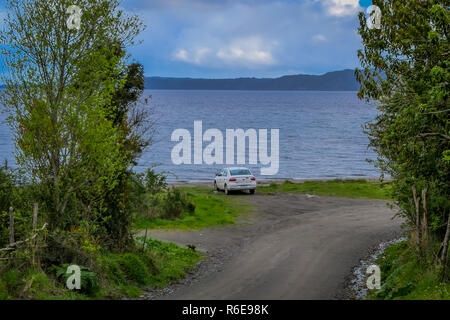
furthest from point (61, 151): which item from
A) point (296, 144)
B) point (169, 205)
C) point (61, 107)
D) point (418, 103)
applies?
point (296, 144)

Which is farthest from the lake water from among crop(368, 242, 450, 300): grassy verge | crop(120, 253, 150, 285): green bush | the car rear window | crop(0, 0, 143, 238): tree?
the car rear window

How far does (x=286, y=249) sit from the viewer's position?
20922 mm

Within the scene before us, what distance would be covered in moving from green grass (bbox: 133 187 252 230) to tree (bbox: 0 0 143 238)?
10198 millimetres

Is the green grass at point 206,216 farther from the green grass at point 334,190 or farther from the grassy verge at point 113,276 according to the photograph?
the green grass at point 334,190

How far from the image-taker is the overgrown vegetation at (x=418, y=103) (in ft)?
38.3

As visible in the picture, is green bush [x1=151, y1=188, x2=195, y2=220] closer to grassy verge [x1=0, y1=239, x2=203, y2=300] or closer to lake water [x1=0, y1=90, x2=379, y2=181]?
lake water [x1=0, y1=90, x2=379, y2=181]

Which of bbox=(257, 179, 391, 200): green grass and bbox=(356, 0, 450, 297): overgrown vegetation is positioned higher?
bbox=(356, 0, 450, 297): overgrown vegetation

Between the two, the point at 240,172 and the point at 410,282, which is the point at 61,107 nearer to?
the point at 410,282

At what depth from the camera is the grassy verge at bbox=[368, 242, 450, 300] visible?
12.2 meters

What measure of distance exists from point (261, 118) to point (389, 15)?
154409 millimetres

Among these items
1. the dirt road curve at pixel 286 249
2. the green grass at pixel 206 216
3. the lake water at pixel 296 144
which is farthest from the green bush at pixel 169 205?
the dirt road curve at pixel 286 249

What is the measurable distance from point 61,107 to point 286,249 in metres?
10.5

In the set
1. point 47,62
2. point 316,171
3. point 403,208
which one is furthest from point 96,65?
point 316,171

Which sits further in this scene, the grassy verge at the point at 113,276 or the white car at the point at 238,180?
the white car at the point at 238,180
